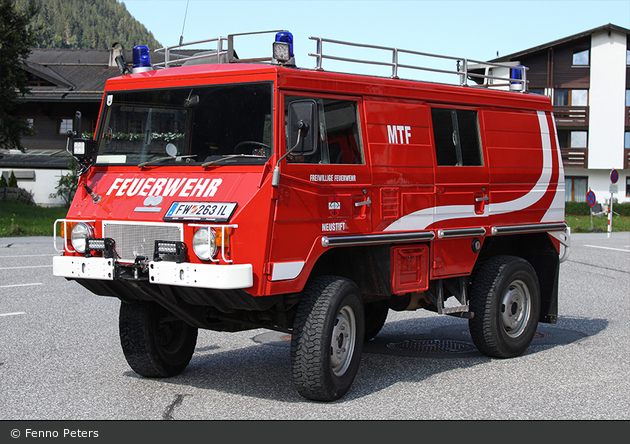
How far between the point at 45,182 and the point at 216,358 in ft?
123

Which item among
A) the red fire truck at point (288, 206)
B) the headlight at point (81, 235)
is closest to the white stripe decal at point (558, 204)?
the red fire truck at point (288, 206)

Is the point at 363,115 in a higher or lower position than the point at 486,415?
higher

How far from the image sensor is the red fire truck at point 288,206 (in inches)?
229

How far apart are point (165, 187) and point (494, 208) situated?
3606 mm

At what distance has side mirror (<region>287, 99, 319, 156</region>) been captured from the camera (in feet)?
19.2

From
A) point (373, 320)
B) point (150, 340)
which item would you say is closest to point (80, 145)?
point (150, 340)

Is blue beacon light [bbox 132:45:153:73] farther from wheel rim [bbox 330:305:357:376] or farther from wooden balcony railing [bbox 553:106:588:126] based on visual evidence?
wooden balcony railing [bbox 553:106:588:126]

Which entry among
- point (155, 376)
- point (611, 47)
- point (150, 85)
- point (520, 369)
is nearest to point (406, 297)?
point (520, 369)

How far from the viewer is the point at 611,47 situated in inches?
2138

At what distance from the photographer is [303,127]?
5.82 metres

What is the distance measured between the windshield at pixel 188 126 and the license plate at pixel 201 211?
19.2 inches

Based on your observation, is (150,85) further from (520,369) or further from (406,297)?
(520,369)

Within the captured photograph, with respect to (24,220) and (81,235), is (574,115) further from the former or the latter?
(81,235)

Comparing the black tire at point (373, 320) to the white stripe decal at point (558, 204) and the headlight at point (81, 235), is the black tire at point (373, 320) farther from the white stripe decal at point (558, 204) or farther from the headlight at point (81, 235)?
the headlight at point (81, 235)
